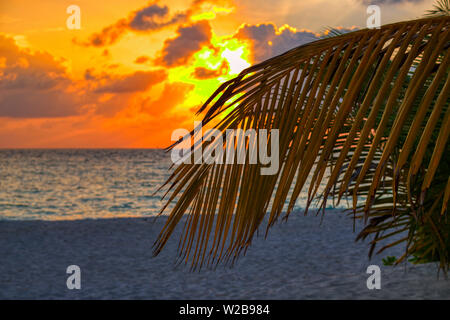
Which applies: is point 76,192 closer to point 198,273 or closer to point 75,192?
point 75,192

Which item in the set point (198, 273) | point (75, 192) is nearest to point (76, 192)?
point (75, 192)

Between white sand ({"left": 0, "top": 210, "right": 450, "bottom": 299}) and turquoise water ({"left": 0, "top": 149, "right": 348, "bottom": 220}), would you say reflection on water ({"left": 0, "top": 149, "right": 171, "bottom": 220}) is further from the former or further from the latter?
white sand ({"left": 0, "top": 210, "right": 450, "bottom": 299})

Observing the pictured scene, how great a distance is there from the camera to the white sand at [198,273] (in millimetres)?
5730

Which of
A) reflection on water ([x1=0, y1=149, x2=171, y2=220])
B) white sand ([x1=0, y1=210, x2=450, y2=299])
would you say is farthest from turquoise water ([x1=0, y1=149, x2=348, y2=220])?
white sand ([x1=0, y1=210, x2=450, y2=299])

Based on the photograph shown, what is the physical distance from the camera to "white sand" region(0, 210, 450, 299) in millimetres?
5730

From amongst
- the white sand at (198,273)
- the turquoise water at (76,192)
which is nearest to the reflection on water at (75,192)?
the turquoise water at (76,192)

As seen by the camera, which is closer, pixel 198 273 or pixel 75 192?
pixel 198 273

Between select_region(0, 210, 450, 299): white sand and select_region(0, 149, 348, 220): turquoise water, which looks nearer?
select_region(0, 210, 450, 299): white sand

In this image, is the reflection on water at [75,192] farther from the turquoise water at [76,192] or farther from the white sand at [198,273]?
the white sand at [198,273]

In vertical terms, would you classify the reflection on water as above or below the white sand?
above

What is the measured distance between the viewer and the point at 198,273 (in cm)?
695

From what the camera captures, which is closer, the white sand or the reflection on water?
the white sand
